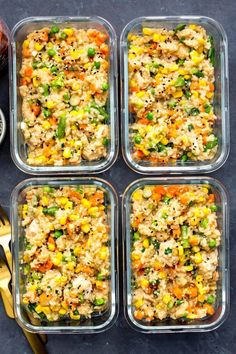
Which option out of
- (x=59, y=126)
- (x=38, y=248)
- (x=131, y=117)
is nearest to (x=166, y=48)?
(x=131, y=117)

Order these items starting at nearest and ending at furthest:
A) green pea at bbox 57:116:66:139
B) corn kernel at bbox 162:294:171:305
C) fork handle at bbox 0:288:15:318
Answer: green pea at bbox 57:116:66:139 → corn kernel at bbox 162:294:171:305 → fork handle at bbox 0:288:15:318

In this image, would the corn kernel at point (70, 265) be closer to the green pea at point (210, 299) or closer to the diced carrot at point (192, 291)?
the diced carrot at point (192, 291)

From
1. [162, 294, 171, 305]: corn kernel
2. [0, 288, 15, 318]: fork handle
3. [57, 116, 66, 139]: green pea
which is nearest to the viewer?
[57, 116, 66, 139]: green pea

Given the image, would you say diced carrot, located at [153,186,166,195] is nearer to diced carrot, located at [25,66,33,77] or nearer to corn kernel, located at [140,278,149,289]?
corn kernel, located at [140,278,149,289]

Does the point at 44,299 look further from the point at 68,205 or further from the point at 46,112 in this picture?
the point at 46,112

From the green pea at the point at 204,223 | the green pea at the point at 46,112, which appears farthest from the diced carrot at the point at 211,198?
the green pea at the point at 46,112

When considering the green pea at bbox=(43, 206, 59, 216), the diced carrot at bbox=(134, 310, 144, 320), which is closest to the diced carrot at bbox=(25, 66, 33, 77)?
the green pea at bbox=(43, 206, 59, 216)

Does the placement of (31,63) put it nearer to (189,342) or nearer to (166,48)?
(166,48)
